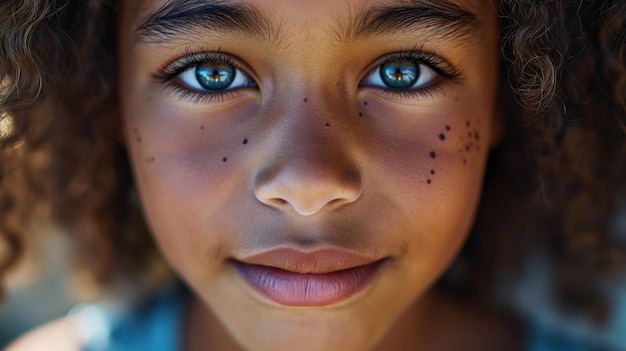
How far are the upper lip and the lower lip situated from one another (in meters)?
0.01

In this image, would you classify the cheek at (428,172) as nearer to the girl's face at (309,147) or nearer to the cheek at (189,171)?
the girl's face at (309,147)

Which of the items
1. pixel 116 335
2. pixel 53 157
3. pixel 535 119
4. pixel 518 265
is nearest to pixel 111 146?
pixel 53 157

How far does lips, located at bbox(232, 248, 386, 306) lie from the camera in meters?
1.11

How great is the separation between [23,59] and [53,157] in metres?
0.30

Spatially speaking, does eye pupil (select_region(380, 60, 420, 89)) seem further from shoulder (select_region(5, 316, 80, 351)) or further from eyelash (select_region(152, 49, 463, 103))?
shoulder (select_region(5, 316, 80, 351))

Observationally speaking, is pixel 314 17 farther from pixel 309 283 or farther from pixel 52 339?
pixel 52 339

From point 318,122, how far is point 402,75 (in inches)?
6.8

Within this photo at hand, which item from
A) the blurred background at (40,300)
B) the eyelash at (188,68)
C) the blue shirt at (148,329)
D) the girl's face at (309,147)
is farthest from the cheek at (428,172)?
the blurred background at (40,300)

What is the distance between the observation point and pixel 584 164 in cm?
136

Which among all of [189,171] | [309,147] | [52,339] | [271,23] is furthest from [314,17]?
[52,339]

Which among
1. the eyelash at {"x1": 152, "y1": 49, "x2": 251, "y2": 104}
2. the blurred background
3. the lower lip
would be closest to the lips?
the lower lip

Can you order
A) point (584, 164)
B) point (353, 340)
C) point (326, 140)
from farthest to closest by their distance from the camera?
point (584, 164) → point (353, 340) → point (326, 140)

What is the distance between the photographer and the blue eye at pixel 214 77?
3.67 ft

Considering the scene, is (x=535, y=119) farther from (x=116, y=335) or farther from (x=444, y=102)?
(x=116, y=335)
